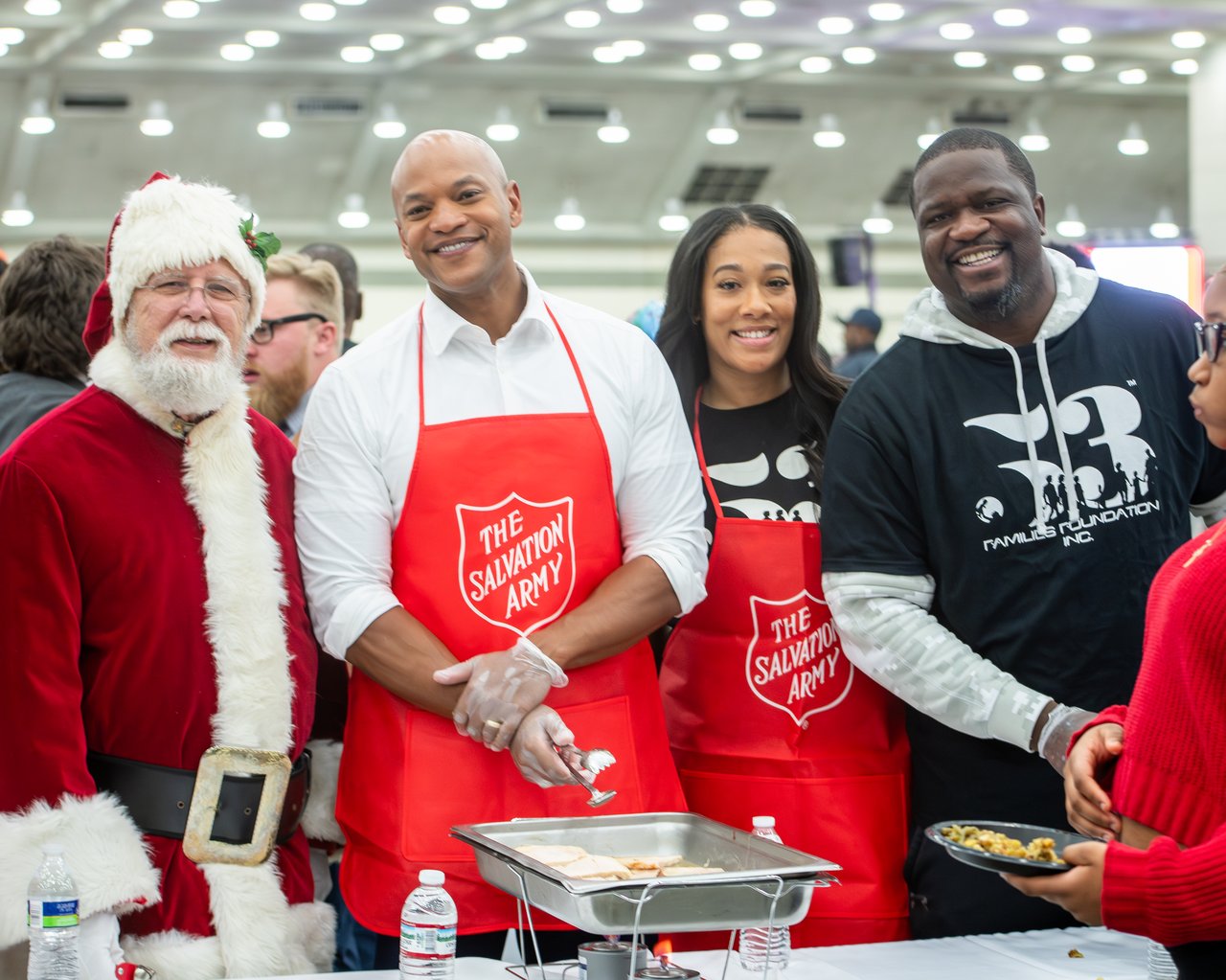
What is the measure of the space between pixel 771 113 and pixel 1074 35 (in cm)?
322

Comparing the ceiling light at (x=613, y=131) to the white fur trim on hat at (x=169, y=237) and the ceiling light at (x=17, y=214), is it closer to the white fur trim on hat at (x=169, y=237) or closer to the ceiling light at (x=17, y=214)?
the ceiling light at (x=17, y=214)

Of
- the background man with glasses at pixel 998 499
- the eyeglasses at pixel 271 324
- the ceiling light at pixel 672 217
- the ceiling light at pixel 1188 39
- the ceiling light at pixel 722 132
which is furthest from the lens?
the ceiling light at pixel 672 217

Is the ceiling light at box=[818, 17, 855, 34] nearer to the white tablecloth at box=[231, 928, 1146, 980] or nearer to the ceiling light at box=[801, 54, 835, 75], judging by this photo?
the ceiling light at box=[801, 54, 835, 75]

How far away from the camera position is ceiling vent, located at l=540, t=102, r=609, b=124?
1496 centimetres

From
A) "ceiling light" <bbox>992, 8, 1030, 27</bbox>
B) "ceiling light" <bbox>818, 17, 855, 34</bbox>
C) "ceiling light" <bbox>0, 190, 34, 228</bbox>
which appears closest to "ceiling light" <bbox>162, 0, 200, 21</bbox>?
"ceiling light" <bbox>0, 190, 34, 228</bbox>

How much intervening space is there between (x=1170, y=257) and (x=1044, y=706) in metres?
6.07

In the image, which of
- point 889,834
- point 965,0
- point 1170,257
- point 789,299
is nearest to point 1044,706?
point 889,834

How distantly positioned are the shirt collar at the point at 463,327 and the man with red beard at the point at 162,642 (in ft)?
1.02

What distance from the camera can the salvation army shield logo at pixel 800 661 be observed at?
274 centimetres

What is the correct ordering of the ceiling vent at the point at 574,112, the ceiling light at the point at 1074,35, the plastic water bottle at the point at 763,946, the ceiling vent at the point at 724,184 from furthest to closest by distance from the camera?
the ceiling vent at the point at 724,184 < the ceiling vent at the point at 574,112 < the ceiling light at the point at 1074,35 < the plastic water bottle at the point at 763,946

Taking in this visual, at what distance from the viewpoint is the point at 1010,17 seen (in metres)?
12.7

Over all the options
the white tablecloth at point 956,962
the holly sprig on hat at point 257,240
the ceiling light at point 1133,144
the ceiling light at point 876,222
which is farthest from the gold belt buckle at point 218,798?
the ceiling light at point 1133,144

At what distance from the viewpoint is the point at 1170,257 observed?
789cm

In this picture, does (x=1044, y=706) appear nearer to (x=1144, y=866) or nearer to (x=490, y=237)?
(x=1144, y=866)
